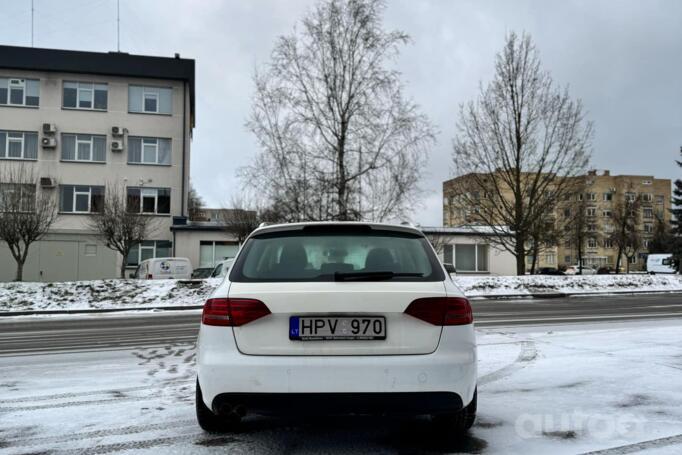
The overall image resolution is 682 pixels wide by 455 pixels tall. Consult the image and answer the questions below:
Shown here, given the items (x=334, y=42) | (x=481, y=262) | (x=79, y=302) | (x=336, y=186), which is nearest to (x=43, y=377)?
(x=79, y=302)

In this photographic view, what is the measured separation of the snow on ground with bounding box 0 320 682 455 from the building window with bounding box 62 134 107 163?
30325 mm

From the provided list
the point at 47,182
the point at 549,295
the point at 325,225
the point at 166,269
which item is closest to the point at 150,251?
the point at 47,182

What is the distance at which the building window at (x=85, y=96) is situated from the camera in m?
35.2

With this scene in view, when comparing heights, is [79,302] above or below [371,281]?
below

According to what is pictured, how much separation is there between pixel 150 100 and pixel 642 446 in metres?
36.4

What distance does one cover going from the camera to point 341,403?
10.9 feet

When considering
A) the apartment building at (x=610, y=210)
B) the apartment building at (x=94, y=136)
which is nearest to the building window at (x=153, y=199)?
the apartment building at (x=94, y=136)

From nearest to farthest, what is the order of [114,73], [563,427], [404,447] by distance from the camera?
[404,447]
[563,427]
[114,73]

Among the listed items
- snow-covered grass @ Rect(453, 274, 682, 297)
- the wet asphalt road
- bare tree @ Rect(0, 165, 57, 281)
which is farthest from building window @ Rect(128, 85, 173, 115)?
the wet asphalt road

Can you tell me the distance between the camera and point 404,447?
3.82 meters

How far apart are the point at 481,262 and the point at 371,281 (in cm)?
3641

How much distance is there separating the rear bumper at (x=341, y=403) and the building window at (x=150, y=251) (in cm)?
3327

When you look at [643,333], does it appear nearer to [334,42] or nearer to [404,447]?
[404,447]

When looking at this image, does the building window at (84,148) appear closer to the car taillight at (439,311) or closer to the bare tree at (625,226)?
the car taillight at (439,311)
